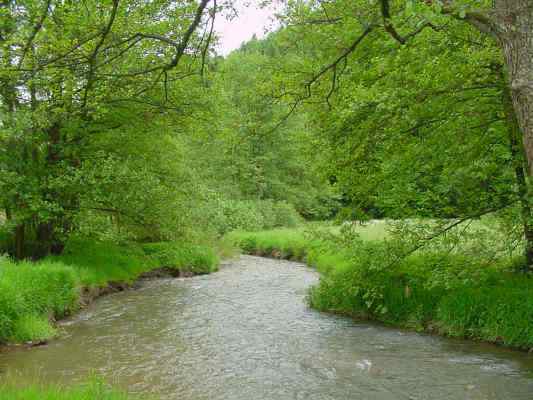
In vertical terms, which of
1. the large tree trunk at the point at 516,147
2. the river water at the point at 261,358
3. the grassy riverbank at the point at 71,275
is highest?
the large tree trunk at the point at 516,147

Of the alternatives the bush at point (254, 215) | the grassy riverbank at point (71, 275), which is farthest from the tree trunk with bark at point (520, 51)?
the bush at point (254, 215)

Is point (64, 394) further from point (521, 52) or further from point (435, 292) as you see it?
point (435, 292)

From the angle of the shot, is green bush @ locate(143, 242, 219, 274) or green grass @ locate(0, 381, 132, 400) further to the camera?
green bush @ locate(143, 242, 219, 274)

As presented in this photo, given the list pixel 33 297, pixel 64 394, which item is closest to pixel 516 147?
pixel 64 394

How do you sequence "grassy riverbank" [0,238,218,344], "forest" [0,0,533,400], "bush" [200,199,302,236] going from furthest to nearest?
"bush" [200,199,302,236] → "grassy riverbank" [0,238,218,344] → "forest" [0,0,533,400]

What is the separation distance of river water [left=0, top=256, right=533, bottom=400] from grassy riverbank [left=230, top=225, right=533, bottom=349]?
0.51 m

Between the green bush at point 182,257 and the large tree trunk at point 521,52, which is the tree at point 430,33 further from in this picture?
the green bush at point 182,257

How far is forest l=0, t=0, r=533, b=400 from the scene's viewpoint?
779 centimetres

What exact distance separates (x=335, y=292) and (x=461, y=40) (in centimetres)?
758

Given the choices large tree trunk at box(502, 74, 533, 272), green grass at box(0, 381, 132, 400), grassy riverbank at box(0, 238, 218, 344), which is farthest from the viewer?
grassy riverbank at box(0, 238, 218, 344)

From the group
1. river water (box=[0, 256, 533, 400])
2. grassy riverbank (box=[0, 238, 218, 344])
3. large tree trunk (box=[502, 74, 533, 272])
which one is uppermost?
large tree trunk (box=[502, 74, 533, 272])

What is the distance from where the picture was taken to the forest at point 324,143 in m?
7.79

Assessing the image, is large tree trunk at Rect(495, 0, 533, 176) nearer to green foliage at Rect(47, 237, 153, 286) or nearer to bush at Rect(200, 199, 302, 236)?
green foliage at Rect(47, 237, 153, 286)

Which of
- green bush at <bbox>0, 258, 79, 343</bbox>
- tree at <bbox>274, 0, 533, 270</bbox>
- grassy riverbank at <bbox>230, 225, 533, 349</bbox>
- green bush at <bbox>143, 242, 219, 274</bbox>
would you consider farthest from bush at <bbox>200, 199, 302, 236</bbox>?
tree at <bbox>274, 0, 533, 270</bbox>
